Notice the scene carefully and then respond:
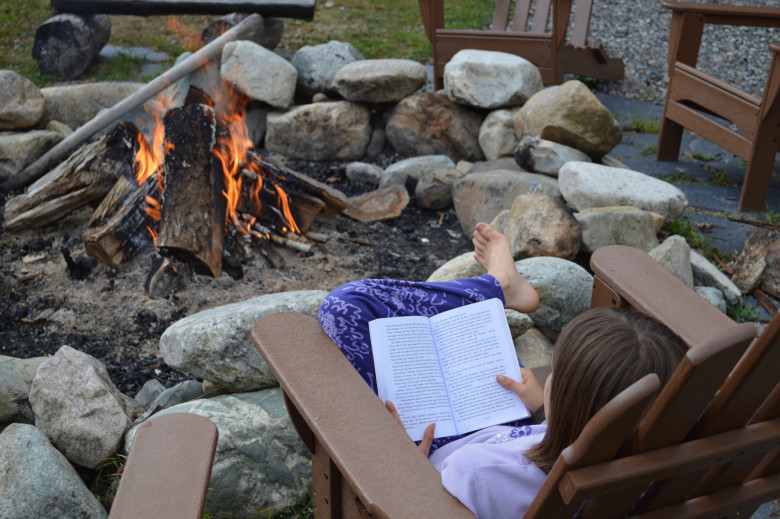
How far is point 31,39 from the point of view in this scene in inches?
272

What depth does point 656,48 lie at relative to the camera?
7375mm

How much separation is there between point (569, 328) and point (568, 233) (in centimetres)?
214

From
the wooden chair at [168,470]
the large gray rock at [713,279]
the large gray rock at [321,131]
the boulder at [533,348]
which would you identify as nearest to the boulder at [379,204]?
the large gray rock at [321,131]

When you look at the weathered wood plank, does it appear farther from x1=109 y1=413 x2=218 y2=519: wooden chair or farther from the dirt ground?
x1=109 y1=413 x2=218 y2=519: wooden chair

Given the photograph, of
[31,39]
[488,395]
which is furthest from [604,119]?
[31,39]

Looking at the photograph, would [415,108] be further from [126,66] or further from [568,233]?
[126,66]

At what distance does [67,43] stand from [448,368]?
5.65 metres

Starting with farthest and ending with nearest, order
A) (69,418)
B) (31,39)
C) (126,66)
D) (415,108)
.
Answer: (31,39) < (126,66) < (415,108) < (69,418)

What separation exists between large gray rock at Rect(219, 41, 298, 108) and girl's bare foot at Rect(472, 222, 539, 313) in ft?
9.97

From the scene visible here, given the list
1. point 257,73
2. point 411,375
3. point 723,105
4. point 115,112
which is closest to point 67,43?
point 115,112

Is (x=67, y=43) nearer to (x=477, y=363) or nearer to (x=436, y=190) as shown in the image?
(x=436, y=190)

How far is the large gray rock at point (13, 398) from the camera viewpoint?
239 centimetres

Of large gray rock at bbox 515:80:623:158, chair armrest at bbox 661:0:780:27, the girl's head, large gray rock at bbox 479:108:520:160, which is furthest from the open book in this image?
chair armrest at bbox 661:0:780:27

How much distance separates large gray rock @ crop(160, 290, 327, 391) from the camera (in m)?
2.51
